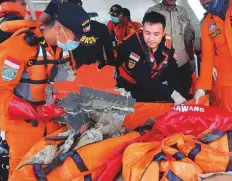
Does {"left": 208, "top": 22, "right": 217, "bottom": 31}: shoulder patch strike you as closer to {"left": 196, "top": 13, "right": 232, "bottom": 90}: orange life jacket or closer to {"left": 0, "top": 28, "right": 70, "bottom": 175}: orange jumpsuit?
{"left": 196, "top": 13, "right": 232, "bottom": 90}: orange life jacket

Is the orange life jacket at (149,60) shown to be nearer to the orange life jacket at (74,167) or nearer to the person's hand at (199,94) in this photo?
the person's hand at (199,94)

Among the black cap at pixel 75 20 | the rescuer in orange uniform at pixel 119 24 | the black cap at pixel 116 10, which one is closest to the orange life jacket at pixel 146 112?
the black cap at pixel 75 20

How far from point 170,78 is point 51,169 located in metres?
1.34

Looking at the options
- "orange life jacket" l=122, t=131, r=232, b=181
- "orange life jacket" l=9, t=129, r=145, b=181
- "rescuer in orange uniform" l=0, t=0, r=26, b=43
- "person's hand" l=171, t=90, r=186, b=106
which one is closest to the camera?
"orange life jacket" l=122, t=131, r=232, b=181

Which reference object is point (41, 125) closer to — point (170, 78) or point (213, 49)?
point (170, 78)

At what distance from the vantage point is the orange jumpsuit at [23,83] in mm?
1992

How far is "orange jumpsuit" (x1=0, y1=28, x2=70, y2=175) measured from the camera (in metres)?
1.99

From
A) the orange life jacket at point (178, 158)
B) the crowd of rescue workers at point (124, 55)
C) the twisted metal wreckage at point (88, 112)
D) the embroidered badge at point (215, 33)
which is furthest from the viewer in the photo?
the embroidered badge at point (215, 33)

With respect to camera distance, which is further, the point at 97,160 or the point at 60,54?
the point at 60,54

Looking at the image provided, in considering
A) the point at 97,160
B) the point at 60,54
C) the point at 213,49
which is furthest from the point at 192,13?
the point at 97,160

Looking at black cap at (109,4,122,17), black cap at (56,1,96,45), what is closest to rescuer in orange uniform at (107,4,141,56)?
black cap at (109,4,122,17)

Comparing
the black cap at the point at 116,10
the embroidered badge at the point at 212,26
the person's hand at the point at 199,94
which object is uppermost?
the black cap at the point at 116,10

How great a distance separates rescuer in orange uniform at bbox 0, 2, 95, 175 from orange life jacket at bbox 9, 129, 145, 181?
0.94 ft

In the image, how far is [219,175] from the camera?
1697 mm
